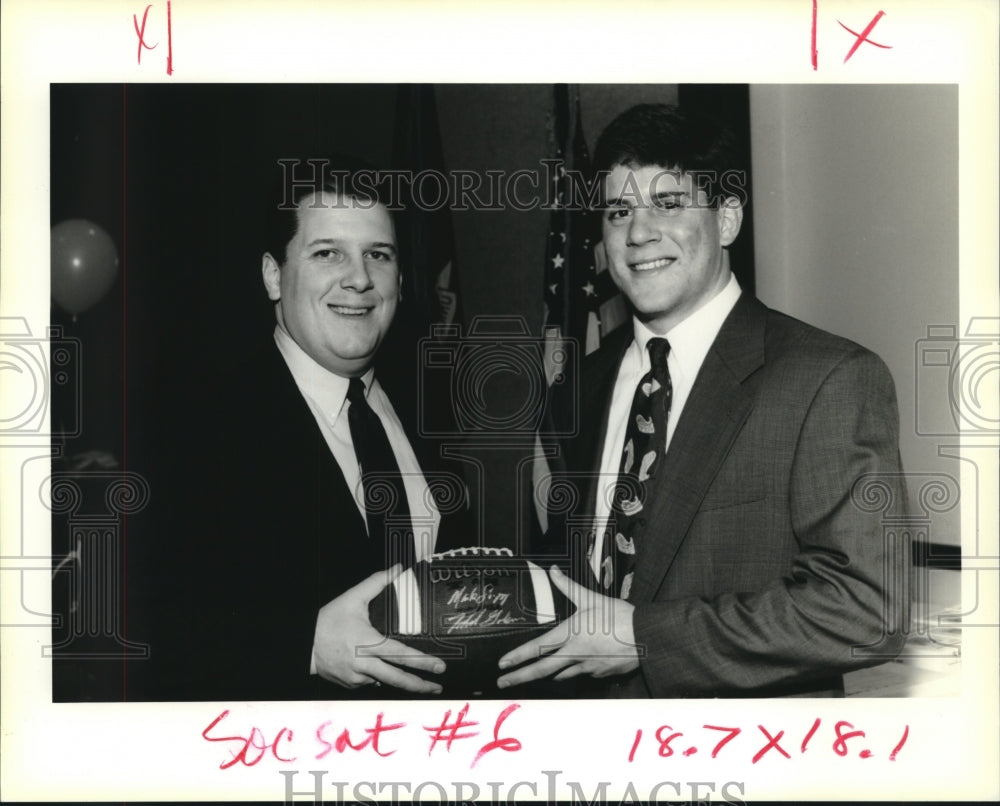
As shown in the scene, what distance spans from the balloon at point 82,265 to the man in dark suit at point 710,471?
113 centimetres

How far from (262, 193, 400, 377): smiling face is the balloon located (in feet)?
1.22

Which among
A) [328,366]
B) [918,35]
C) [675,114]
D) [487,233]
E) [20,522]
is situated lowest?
[20,522]

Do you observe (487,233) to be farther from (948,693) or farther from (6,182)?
(948,693)

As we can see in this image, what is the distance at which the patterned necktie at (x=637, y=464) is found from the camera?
8.66 ft

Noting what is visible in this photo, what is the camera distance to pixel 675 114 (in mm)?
2662

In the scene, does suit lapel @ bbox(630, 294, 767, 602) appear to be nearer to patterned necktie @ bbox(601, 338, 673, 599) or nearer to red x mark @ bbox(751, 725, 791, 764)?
patterned necktie @ bbox(601, 338, 673, 599)

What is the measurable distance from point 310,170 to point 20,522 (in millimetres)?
1071

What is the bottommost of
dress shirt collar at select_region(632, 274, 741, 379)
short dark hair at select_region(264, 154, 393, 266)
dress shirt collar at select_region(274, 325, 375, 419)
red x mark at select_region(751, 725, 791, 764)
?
red x mark at select_region(751, 725, 791, 764)

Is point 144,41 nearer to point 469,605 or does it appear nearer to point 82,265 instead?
point 82,265

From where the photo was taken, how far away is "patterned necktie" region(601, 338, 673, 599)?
8.66 feet

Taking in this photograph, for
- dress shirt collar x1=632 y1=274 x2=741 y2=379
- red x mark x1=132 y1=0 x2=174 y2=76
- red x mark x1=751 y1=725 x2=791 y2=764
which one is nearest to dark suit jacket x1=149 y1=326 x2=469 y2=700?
dress shirt collar x1=632 y1=274 x2=741 y2=379

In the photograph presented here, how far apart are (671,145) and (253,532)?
4.28 feet

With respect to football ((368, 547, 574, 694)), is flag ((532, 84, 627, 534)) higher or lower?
higher

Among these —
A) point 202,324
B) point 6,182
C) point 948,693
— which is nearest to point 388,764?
point 202,324
